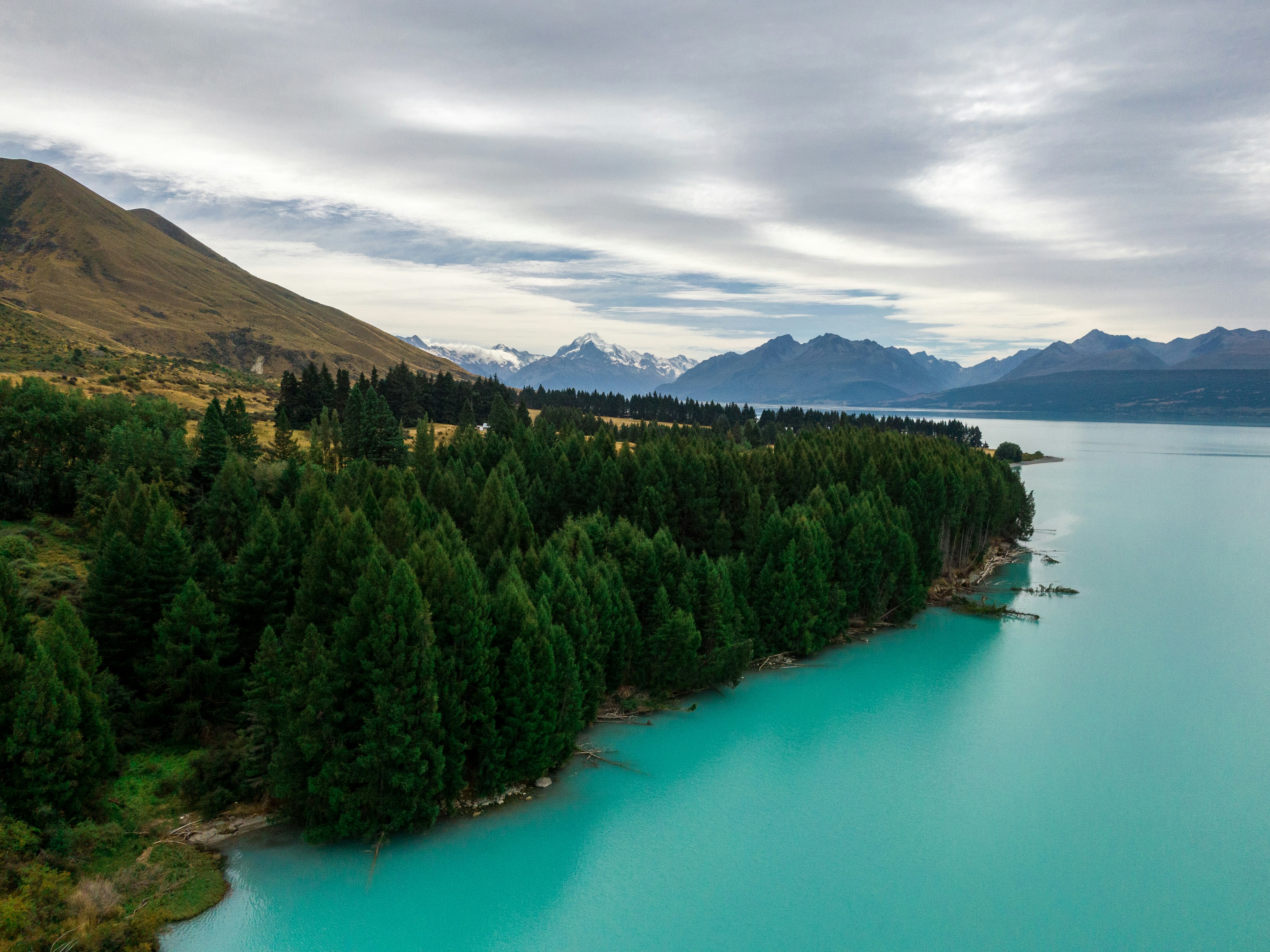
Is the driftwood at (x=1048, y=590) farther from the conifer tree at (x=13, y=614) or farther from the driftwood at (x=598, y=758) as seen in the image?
the conifer tree at (x=13, y=614)

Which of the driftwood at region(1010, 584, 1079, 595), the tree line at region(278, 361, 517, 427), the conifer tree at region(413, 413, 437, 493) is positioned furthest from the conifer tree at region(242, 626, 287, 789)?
the driftwood at region(1010, 584, 1079, 595)

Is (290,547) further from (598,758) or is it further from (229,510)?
(598,758)

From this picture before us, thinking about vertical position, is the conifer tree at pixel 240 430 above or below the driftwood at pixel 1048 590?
above

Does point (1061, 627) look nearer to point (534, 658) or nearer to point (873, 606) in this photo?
point (873, 606)

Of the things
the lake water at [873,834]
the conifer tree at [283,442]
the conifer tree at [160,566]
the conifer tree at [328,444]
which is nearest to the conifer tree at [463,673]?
the lake water at [873,834]

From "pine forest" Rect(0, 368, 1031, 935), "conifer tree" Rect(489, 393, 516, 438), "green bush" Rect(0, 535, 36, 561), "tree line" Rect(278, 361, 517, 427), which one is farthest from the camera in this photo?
"tree line" Rect(278, 361, 517, 427)

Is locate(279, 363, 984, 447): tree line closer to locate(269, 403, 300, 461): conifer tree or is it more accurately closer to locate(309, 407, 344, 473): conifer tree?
locate(309, 407, 344, 473): conifer tree
